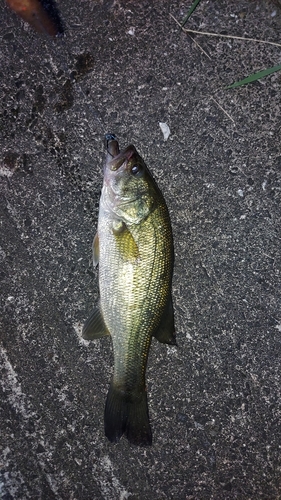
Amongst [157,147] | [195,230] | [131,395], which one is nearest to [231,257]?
[195,230]

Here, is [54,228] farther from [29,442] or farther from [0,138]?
[29,442]

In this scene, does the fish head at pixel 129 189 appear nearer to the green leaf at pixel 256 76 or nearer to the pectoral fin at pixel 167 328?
the pectoral fin at pixel 167 328

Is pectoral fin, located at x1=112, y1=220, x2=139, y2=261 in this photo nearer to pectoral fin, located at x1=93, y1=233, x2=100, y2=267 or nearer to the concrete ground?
pectoral fin, located at x1=93, y1=233, x2=100, y2=267

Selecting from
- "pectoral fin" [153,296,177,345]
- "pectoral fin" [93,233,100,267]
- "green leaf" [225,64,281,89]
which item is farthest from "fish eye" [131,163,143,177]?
"green leaf" [225,64,281,89]

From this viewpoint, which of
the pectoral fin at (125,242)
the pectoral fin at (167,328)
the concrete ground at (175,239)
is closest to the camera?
the pectoral fin at (125,242)

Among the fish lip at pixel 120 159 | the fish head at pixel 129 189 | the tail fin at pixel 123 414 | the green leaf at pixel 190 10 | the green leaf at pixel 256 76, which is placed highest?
the green leaf at pixel 190 10

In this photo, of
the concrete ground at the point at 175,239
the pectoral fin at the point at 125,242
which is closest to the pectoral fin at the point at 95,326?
the concrete ground at the point at 175,239
